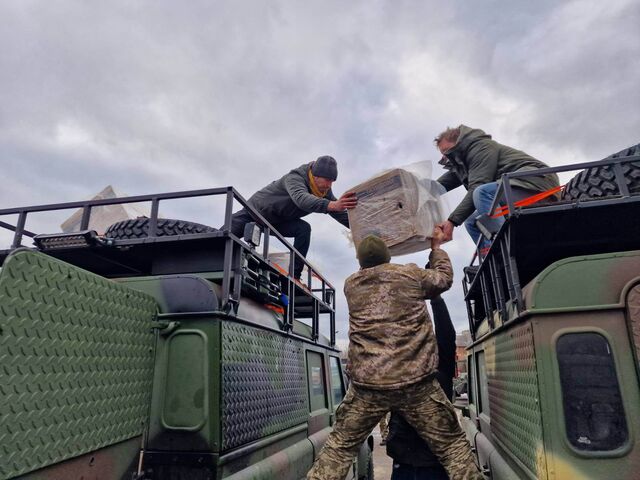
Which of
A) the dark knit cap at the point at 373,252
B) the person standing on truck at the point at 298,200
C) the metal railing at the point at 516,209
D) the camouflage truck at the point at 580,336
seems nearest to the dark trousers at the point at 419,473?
the camouflage truck at the point at 580,336

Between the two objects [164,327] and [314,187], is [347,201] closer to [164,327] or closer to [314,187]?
[314,187]

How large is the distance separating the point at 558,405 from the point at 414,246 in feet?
5.35

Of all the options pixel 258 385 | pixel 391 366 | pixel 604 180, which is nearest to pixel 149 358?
pixel 258 385

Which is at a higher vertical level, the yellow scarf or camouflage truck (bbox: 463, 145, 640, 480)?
the yellow scarf

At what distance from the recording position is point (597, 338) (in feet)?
6.02

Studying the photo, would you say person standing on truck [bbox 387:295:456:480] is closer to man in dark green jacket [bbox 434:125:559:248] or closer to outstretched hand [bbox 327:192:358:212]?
man in dark green jacket [bbox 434:125:559:248]

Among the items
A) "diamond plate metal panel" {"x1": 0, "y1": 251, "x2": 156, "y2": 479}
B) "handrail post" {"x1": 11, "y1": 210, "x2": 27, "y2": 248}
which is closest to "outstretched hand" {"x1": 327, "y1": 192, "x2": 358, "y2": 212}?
"diamond plate metal panel" {"x1": 0, "y1": 251, "x2": 156, "y2": 479}

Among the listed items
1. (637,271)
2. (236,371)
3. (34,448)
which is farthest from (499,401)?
(34,448)

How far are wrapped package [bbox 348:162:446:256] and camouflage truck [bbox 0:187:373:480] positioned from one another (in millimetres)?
786

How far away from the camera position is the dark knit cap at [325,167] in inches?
183

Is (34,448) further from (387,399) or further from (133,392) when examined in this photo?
(387,399)

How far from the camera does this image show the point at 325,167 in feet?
15.3

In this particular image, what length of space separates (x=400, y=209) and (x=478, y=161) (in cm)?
102

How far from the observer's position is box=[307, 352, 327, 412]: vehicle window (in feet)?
13.5
